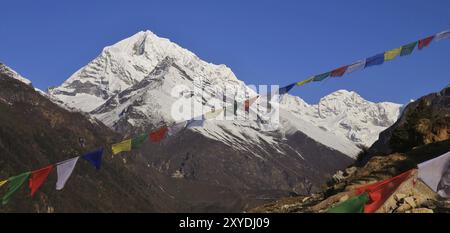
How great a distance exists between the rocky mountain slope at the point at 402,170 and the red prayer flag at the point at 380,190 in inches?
112

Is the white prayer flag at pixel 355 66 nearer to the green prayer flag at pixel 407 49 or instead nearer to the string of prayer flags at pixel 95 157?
the green prayer flag at pixel 407 49

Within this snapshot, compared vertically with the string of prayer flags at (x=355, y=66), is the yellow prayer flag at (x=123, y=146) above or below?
below

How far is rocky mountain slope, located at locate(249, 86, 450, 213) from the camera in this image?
28.0 m

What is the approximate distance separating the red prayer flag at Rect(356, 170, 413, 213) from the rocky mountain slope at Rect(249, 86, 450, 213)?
9.34 feet

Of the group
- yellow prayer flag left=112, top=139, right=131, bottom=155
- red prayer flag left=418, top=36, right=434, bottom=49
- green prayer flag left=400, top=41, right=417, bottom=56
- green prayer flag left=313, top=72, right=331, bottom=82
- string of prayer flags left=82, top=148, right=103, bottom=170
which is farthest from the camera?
yellow prayer flag left=112, top=139, right=131, bottom=155

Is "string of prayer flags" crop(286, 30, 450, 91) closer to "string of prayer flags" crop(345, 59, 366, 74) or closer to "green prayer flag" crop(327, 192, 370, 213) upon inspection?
"string of prayer flags" crop(345, 59, 366, 74)

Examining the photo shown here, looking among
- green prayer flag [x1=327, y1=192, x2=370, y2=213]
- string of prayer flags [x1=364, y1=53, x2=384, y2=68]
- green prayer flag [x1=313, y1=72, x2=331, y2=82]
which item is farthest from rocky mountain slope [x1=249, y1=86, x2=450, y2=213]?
green prayer flag [x1=313, y1=72, x2=331, y2=82]

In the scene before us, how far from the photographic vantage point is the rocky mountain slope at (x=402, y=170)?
2805cm

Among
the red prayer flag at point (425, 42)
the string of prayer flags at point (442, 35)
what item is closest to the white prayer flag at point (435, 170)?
the string of prayer flags at point (442, 35)

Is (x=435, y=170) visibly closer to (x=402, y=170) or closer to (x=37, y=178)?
(x=37, y=178)

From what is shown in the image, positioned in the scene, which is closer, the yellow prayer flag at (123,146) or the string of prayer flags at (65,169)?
the string of prayer flags at (65,169)
